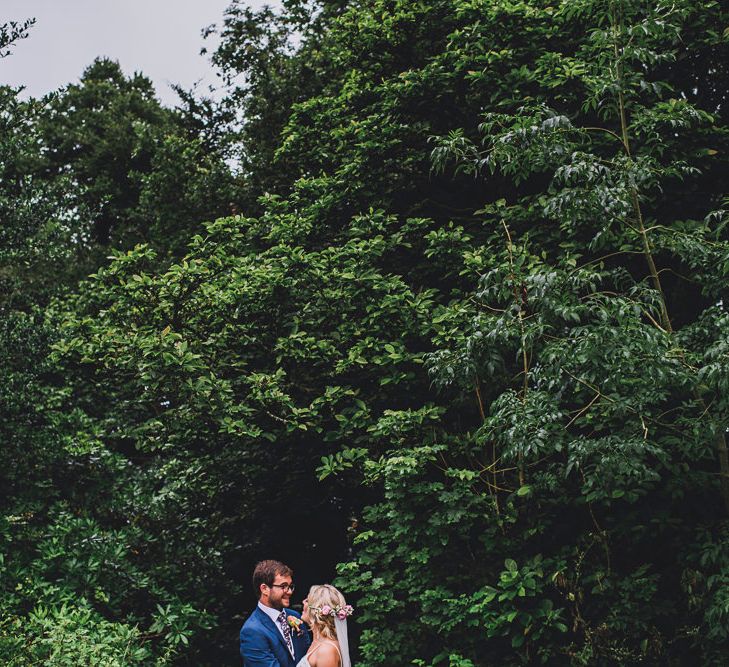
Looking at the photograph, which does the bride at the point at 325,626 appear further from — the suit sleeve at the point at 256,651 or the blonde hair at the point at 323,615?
Answer: the suit sleeve at the point at 256,651

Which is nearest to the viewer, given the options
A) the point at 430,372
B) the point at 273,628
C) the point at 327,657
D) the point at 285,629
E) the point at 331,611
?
the point at 327,657

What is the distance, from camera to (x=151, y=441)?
11750mm

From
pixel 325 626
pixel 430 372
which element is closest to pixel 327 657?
pixel 325 626

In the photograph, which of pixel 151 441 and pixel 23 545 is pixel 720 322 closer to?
pixel 151 441

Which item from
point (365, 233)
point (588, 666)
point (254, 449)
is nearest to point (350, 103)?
point (365, 233)

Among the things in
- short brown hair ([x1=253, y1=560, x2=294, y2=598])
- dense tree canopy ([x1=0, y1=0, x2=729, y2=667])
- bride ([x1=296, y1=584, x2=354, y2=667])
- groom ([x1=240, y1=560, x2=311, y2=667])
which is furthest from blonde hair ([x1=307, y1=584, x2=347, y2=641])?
dense tree canopy ([x1=0, y1=0, x2=729, y2=667])

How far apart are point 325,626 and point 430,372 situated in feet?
10.0

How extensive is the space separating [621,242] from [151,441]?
23.0ft

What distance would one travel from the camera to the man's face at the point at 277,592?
6008mm

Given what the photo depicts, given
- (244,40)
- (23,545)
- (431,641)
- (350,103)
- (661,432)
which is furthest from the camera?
(244,40)

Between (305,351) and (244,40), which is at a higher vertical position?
(244,40)

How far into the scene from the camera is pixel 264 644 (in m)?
5.83

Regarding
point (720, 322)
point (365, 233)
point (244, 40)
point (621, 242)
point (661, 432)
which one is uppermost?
point (244, 40)

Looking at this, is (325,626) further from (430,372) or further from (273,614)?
(430,372)
